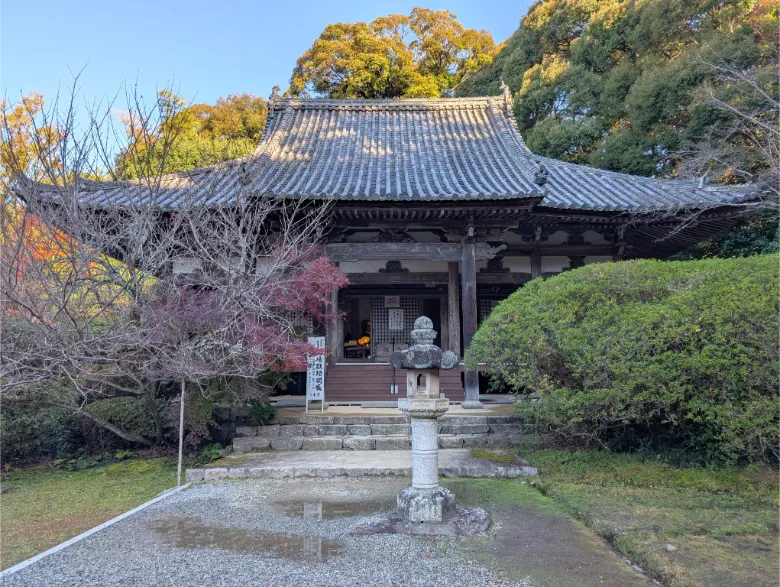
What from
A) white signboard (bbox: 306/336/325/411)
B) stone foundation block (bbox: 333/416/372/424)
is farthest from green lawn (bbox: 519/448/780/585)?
white signboard (bbox: 306/336/325/411)

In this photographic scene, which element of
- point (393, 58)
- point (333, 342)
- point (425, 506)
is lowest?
point (425, 506)

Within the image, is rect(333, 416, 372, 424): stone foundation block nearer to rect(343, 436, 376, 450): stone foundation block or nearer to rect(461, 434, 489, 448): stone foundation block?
rect(343, 436, 376, 450): stone foundation block

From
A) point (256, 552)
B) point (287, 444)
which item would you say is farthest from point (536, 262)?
point (256, 552)

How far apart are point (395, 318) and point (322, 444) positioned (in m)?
4.96

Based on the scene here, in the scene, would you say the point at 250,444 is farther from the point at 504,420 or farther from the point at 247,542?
the point at 504,420

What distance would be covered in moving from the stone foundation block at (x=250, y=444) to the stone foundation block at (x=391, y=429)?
5.40 ft

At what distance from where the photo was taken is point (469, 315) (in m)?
9.79

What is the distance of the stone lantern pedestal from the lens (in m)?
4.68

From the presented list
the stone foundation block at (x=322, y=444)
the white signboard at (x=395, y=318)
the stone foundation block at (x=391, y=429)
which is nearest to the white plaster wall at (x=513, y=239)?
the white signboard at (x=395, y=318)

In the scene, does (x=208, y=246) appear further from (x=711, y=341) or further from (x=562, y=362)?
(x=711, y=341)

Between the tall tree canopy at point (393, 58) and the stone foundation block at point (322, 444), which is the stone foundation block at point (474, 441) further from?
the tall tree canopy at point (393, 58)

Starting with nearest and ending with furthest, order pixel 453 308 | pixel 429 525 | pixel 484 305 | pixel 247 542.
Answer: pixel 247 542
pixel 429 525
pixel 453 308
pixel 484 305

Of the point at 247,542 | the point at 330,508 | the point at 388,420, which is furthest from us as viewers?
the point at 388,420

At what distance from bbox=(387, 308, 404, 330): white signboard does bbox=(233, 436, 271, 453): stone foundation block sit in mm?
5093
